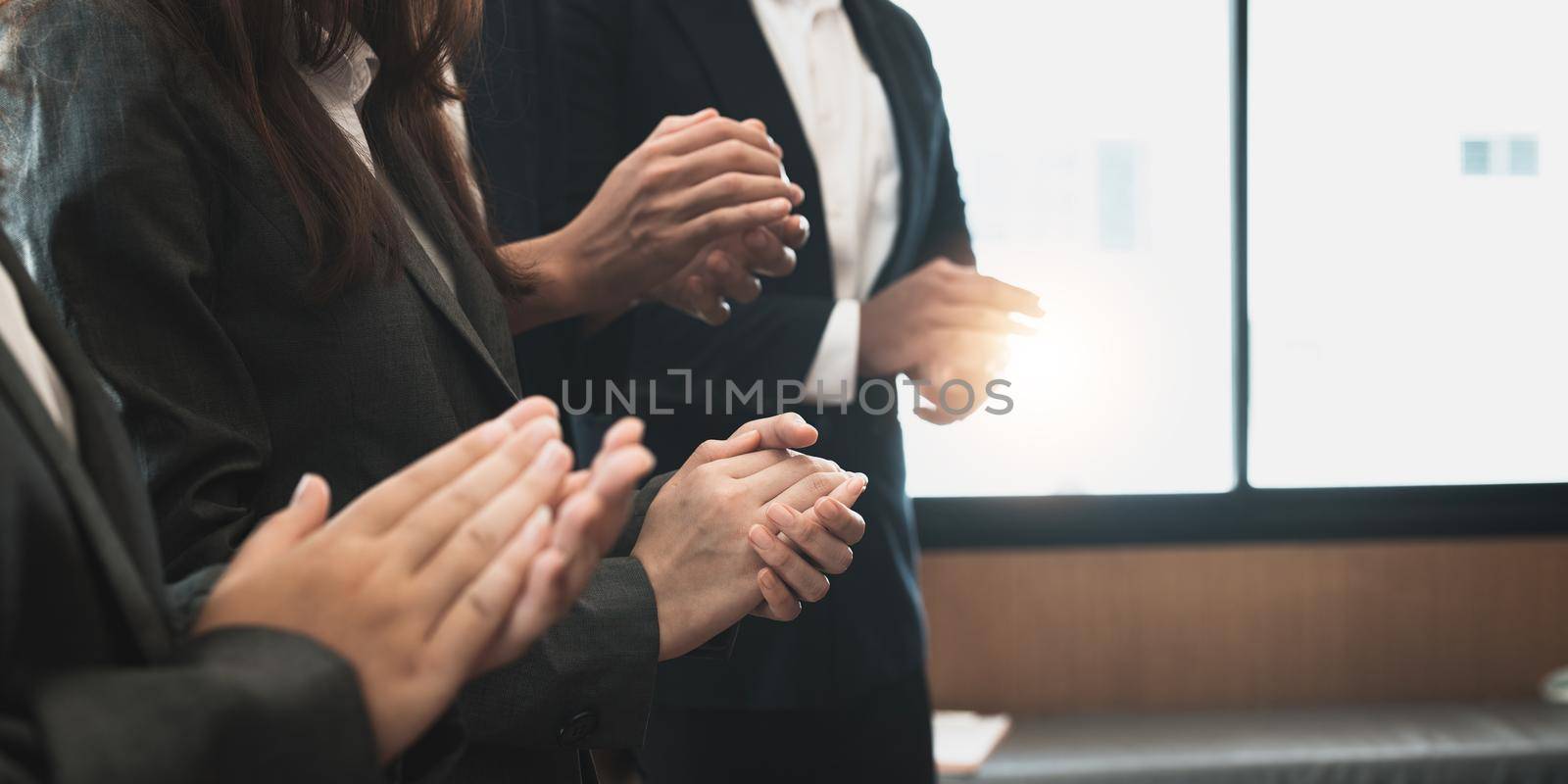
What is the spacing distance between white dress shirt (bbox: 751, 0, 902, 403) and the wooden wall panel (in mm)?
1131

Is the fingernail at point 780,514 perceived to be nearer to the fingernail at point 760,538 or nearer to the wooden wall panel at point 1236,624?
the fingernail at point 760,538

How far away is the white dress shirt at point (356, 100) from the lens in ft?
2.27

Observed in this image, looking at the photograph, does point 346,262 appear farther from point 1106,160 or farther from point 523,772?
point 1106,160

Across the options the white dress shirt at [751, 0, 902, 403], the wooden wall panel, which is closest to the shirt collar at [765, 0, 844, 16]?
the white dress shirt at [751, 0, 902, 403]

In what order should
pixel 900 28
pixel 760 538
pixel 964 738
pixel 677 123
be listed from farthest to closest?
pixel 964 738, pixel 900 28, pixel 677 123, pixel 760 538

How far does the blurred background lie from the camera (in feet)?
6.97

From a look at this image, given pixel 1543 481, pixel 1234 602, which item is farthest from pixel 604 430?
pixel 1543 481

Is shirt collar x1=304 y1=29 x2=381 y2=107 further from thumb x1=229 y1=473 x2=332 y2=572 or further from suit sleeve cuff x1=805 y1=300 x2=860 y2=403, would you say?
suit sleeve cuff x1=805 y1=300 x2=860 y2=403

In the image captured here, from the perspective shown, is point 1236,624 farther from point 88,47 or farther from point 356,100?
point 88,47

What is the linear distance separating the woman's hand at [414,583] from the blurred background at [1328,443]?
1729 millimetres

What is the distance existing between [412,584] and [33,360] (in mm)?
140

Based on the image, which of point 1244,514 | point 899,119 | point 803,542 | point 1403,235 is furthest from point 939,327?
point 1403,235

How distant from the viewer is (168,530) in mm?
537

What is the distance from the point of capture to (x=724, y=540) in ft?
2.14
